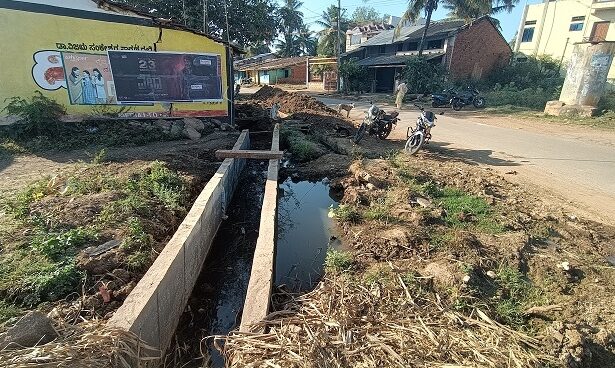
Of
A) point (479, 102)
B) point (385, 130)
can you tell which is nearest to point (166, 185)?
point (385, 130)

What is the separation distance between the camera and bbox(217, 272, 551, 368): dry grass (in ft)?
8.47

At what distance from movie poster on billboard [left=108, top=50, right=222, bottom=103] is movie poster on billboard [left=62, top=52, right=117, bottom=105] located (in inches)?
8.8

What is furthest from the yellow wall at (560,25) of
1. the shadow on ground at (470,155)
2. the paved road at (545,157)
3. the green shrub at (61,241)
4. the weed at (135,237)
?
the green shrub at (61,241)

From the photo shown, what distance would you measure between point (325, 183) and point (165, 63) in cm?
640

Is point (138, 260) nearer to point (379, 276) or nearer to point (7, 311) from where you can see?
point (7, 311)

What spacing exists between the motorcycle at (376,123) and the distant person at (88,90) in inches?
301

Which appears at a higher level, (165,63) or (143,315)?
(165,63)

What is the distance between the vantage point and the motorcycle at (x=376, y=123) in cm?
1039

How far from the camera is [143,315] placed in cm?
294

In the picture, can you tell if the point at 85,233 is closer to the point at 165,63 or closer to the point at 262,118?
the point at 165,63

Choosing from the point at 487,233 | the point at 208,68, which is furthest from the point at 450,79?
the point at 487,233

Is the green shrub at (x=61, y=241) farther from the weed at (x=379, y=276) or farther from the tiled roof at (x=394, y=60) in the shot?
the tiled roof at (x=394, y=60)

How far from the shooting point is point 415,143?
8812 millimetres

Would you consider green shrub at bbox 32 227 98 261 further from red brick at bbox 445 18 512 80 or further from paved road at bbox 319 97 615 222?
red brick at bbox 445 18 512 80
